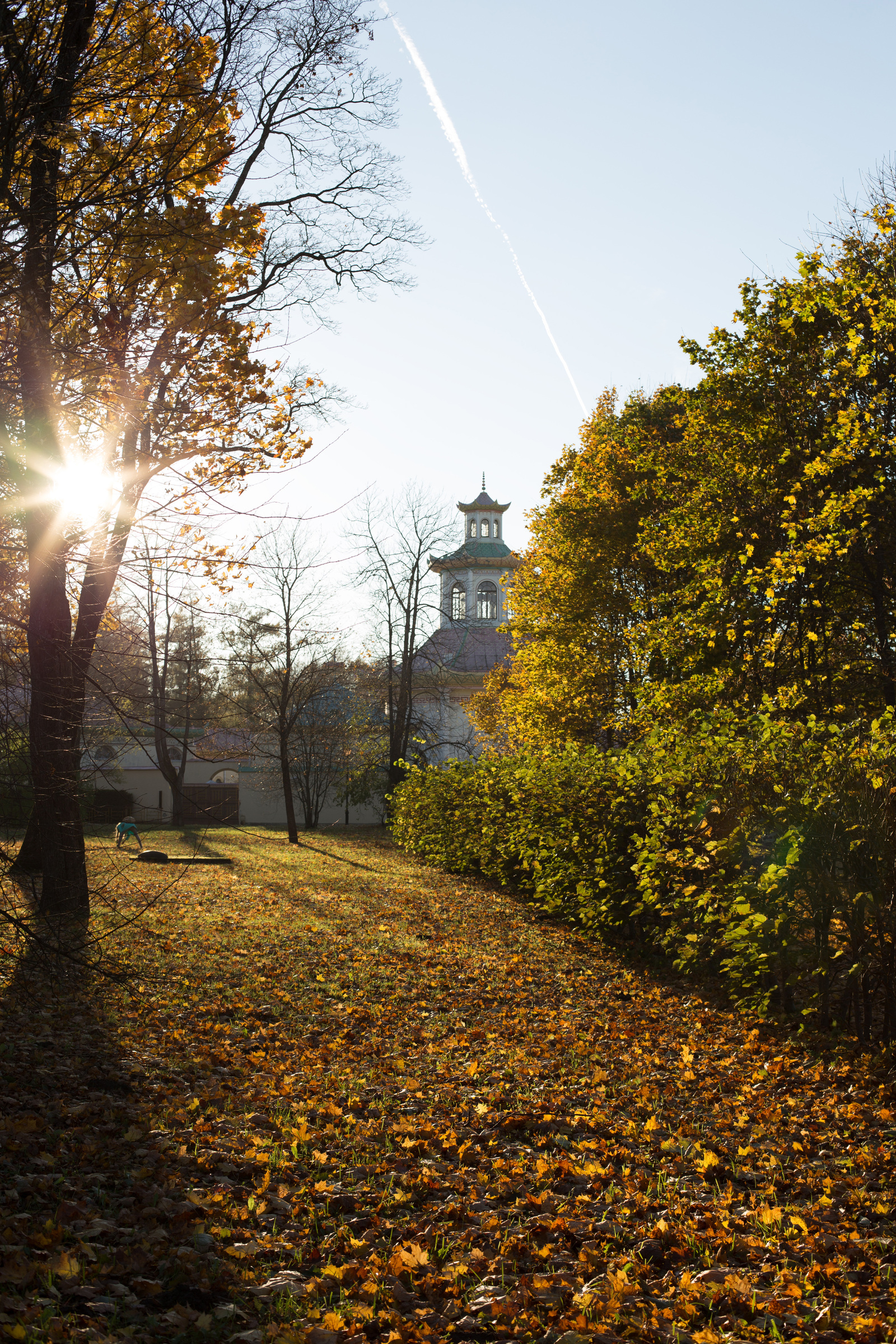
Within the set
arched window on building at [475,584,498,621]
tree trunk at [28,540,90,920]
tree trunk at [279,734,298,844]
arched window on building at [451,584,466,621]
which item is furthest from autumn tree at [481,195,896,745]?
arched window on building at [475,584,498,621]

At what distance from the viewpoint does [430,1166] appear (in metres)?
4.41

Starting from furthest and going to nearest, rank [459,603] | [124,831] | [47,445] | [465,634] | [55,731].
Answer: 1. [459,603]
2. [465,634]
3. [124,831]
4. [55,731]
5. [47,445]

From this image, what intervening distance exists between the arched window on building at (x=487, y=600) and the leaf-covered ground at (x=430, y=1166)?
158 feet

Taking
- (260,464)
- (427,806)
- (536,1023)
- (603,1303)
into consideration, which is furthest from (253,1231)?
(427,806)

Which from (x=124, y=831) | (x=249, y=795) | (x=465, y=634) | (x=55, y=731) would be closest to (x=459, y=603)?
(x=465, y=634)

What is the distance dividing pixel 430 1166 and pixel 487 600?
52.6 meters

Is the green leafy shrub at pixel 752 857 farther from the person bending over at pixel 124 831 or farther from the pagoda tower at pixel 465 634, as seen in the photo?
the pagoda tower at pixel 465 634

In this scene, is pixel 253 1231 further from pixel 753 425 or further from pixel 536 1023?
pixel 753 425

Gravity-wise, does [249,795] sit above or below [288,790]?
below

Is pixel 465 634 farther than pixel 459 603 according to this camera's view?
No

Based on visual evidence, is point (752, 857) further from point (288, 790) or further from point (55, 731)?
point (288, 790)

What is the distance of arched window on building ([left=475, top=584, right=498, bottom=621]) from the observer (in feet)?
184

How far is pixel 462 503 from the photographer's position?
2432 inches

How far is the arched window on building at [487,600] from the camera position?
184 feet
